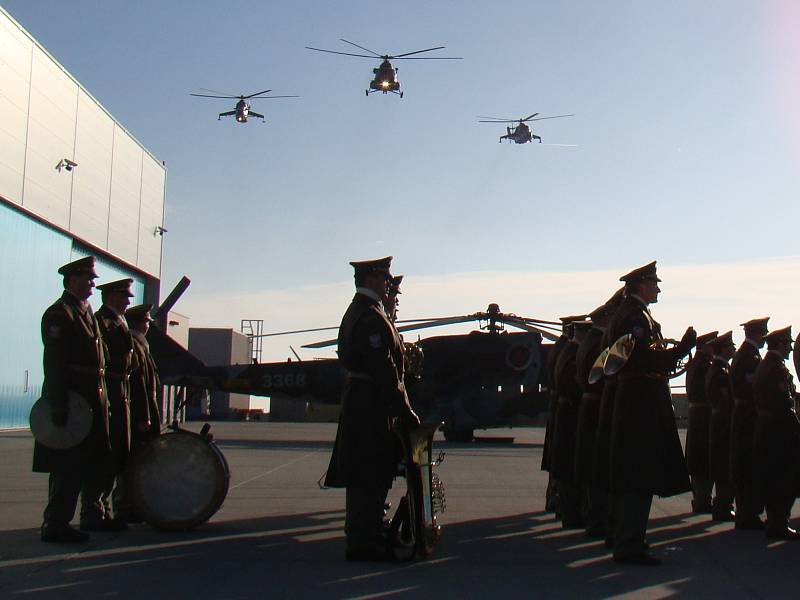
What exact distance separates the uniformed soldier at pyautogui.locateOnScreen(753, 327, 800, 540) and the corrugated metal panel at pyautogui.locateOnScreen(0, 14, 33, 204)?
24.1m

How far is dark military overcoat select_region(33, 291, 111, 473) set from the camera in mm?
7047

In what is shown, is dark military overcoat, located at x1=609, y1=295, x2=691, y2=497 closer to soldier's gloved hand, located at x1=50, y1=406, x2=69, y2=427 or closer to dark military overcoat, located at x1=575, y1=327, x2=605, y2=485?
dark military overcoat, located at x1=575, y1=327, x2=605, y2=485

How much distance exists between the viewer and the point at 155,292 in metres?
41.9

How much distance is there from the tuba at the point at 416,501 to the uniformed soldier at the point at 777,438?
2.91 meters

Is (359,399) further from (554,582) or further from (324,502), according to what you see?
(324,502)

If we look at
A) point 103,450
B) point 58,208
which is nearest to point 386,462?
point 103,450

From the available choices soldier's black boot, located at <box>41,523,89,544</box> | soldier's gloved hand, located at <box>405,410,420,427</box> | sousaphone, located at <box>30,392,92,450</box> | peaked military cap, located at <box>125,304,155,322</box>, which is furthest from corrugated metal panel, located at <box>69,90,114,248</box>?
soldier's gloved hand, located at <box>405,410,420,427</box>

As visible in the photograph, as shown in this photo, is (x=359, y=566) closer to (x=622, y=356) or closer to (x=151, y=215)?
(x=622, y=356)

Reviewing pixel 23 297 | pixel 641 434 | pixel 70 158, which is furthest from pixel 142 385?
pixel 70 158

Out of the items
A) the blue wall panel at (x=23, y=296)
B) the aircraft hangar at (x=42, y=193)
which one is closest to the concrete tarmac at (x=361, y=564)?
the blue wall panel at (x=23, y=296)

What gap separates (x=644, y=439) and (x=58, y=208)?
92.1 ft

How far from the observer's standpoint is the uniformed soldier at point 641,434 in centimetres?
652

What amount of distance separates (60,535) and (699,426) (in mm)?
6282

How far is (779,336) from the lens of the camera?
8.38m
